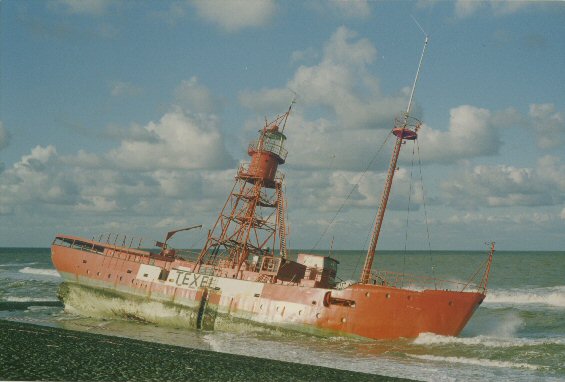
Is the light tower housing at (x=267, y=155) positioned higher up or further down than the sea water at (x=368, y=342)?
higher up

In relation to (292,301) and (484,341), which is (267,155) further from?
(484,341)

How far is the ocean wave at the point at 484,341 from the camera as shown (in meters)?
Result: 20.2

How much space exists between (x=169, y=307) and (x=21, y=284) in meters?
32.4

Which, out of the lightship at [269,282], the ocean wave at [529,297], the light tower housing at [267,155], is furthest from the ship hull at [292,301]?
the ocean wave at [529,297]

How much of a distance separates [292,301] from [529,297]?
37.3m

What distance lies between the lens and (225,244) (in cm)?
2798

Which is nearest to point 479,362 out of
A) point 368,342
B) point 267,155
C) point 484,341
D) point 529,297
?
point 484,341

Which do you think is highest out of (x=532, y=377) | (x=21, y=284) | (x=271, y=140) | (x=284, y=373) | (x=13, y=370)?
(x=271, y=140)

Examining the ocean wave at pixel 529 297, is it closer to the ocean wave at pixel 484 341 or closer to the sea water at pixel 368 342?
the sea water at pixel 368 342

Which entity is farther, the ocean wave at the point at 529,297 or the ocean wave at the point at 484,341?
the ocean wave at the point at 529,297

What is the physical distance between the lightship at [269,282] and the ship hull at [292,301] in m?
0.05

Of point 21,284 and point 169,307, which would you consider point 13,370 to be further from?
point 21,284

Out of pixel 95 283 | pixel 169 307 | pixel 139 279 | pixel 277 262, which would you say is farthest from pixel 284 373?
pixel 95 283

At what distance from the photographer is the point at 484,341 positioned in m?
21.5
